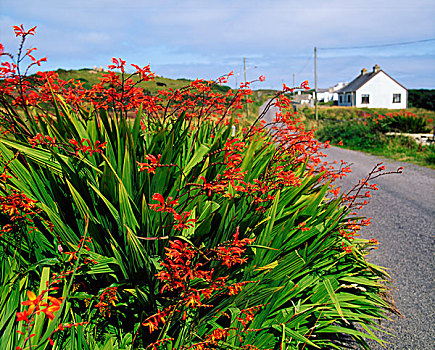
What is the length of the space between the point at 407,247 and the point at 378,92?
64.5 m

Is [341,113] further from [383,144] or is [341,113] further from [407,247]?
[407,247]

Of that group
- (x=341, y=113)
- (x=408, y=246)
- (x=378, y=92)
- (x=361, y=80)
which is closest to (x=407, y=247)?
(x=408, y=246)

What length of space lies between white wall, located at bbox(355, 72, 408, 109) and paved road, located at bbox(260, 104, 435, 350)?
5721 cm

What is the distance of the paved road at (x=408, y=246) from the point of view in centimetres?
310

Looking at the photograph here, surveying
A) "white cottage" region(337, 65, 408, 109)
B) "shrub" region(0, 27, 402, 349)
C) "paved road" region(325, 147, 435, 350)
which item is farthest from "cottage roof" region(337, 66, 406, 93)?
"shrub" region(0, 27, 402, 349)

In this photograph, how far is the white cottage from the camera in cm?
6166

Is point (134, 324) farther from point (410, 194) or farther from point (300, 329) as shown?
point (410, 194)

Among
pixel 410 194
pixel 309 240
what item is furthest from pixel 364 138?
pixel 309 240

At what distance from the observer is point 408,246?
490 cm

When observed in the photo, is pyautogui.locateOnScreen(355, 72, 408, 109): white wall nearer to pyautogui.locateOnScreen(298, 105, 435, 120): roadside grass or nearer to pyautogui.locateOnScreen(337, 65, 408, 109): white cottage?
pyautogui.locateOnScreen(337, 65, 408, 109): white cottage

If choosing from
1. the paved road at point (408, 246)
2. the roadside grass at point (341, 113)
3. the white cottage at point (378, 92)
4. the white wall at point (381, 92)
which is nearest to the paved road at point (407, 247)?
the paved road at point (408, 246)

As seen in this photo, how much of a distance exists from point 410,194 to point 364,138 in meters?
9.13

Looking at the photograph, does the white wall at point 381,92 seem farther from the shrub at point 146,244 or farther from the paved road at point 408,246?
the shrub at point 146,244

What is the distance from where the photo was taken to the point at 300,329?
2.30 m
